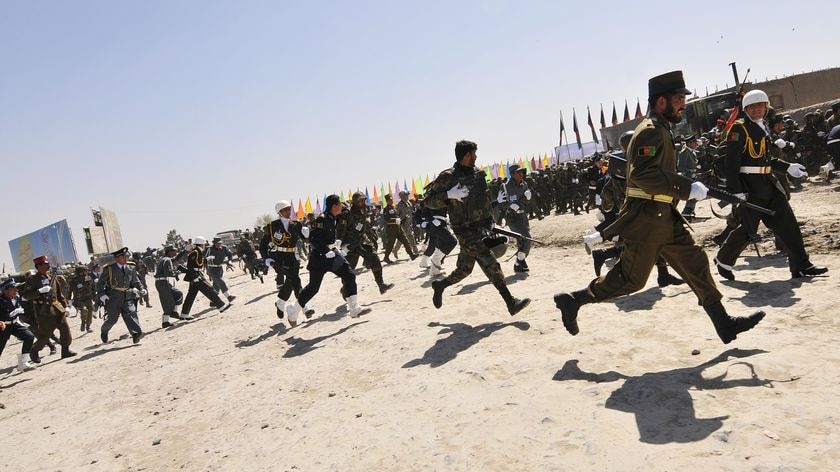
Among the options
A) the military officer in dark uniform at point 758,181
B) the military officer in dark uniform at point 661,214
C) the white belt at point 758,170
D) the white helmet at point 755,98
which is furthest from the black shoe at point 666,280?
the military officer in dark uniform at point 661,214

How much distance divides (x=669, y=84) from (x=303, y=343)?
5.67 meters

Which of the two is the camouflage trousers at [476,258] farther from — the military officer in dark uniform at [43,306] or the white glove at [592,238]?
the military officer in dark uniform at [43,306]

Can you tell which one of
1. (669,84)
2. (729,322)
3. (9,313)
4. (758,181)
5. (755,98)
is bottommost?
(729,322)

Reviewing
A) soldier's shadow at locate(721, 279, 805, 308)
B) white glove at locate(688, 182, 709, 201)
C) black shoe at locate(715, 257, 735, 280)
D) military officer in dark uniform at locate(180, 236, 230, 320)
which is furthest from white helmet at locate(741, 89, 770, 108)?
military officer in dark uniform at locate(180, 236, 230, 320)

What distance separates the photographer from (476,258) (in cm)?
705

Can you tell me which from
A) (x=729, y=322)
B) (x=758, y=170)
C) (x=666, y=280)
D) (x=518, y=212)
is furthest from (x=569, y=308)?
(x=518, y=212)

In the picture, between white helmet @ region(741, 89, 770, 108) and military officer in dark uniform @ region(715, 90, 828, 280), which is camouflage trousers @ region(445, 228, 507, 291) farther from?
white helmet @ region(741, 89, 770, 108)

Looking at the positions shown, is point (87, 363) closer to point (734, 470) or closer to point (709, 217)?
point (734, 470)

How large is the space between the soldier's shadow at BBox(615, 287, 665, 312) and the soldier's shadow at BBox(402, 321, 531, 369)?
1.11 m

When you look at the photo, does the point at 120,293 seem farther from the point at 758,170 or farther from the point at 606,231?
the point at 758,170

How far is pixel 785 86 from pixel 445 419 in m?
36.0

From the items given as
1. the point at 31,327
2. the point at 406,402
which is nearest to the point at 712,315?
the point at 406,402

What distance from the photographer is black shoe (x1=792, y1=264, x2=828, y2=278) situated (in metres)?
6.01

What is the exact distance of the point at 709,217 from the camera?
41.5 feet
